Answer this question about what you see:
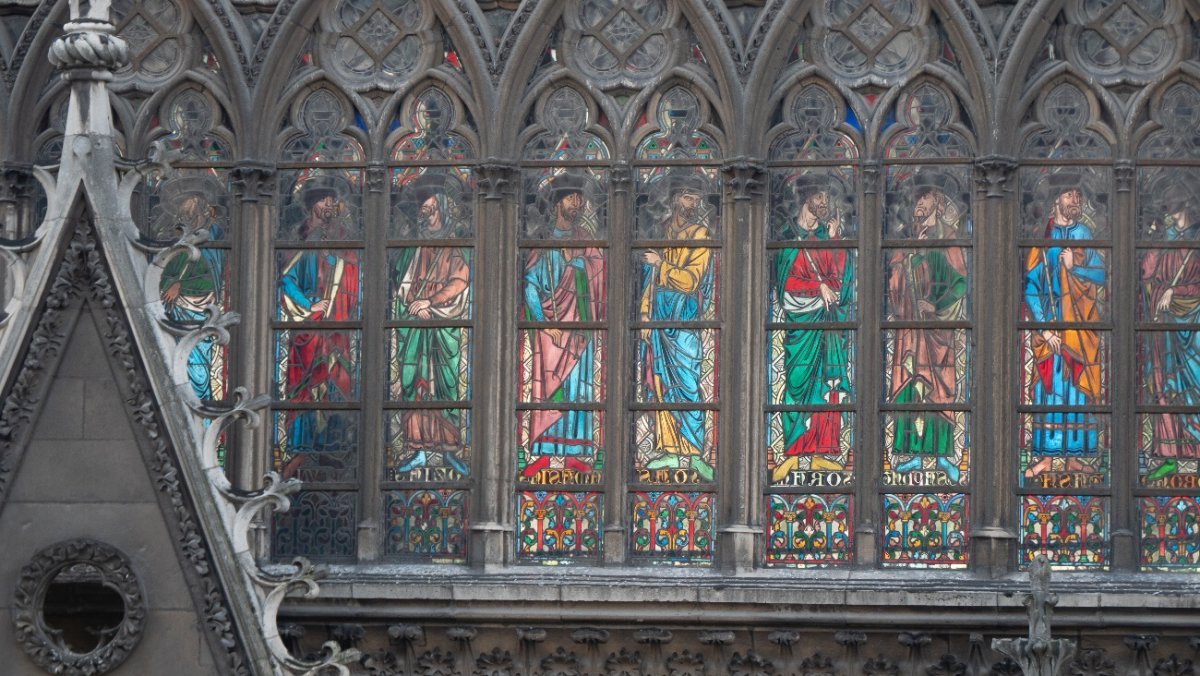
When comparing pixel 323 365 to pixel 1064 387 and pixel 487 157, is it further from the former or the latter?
pixel 1064 387

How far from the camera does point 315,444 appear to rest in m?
19.8

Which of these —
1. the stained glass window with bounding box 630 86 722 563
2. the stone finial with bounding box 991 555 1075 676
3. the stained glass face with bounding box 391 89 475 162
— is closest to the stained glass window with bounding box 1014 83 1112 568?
the stone finial with bounding box 991 555 1075 676

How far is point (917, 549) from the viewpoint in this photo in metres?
19.4

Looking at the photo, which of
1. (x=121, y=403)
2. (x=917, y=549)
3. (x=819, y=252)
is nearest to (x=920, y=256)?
(x=819, y=252)

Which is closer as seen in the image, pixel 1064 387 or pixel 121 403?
pixel 121 403

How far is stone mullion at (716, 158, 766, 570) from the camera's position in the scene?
63.7 ft

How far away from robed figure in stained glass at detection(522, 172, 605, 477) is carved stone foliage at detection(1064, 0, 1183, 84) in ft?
11.4

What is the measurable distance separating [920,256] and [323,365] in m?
4.06

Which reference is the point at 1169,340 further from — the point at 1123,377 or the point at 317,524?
the point at 317,524

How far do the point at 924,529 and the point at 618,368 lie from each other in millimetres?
2277

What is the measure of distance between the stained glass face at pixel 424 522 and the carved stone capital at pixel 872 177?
11.1 ft

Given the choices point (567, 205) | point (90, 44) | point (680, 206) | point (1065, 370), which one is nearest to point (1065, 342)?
point (1065, 370)

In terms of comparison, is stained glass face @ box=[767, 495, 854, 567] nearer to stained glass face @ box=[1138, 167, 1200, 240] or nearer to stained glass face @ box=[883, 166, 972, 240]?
stained glass face @ box=[883, 166, 972, 240]

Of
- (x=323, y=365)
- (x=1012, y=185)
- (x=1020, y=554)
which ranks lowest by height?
(x=1020, y=554)
